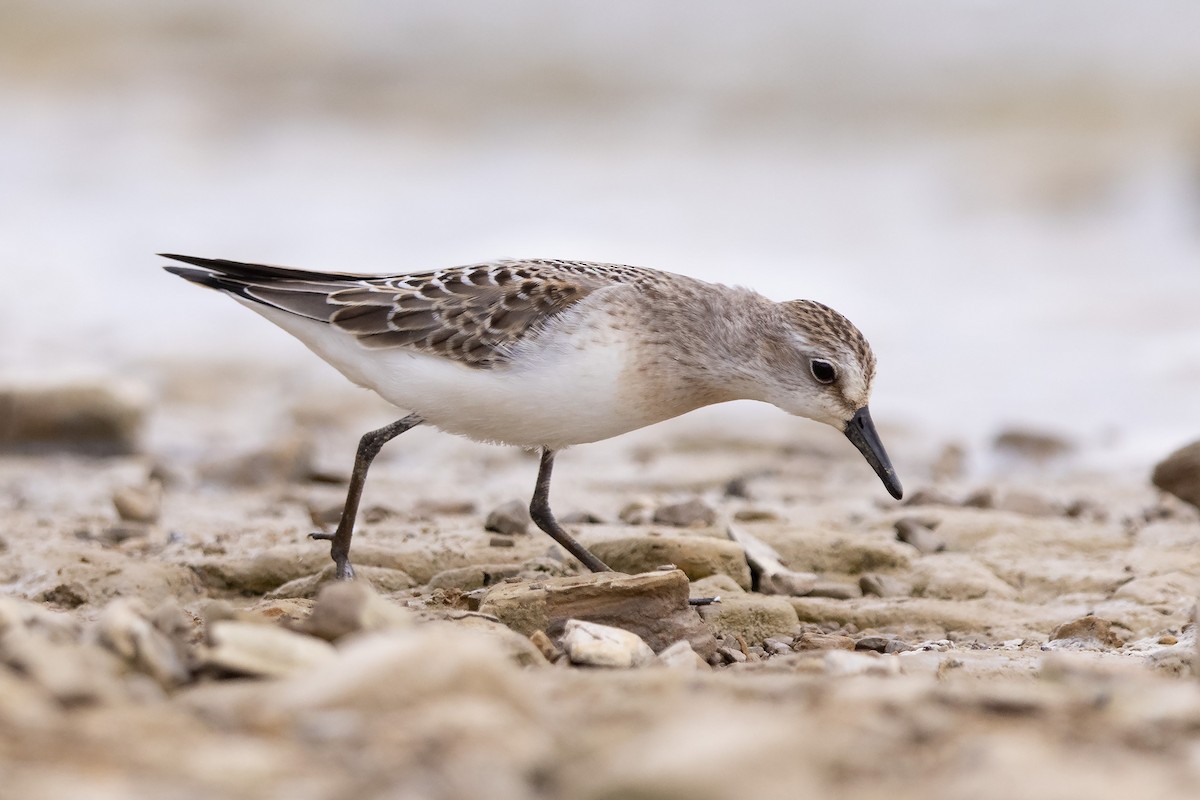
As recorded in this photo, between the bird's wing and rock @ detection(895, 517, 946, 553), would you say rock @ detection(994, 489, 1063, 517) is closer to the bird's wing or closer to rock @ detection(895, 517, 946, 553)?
rock @ detection(895, 517, 946, 553)

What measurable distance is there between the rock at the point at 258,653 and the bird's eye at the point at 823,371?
2.96m

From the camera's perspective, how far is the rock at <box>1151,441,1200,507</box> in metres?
7.10

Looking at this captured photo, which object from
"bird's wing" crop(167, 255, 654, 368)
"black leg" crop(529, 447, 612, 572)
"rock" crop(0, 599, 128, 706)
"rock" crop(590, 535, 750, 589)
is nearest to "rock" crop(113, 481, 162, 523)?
"bird's wing" crop(167, 255, 654, 368)

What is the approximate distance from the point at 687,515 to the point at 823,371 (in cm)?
144

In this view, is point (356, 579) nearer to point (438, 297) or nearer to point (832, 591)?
point (438, 297)

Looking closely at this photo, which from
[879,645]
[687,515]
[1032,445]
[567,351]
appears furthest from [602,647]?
[1032,445]

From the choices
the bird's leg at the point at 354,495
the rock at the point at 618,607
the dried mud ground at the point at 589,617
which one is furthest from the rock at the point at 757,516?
the rock at the point at 618,607


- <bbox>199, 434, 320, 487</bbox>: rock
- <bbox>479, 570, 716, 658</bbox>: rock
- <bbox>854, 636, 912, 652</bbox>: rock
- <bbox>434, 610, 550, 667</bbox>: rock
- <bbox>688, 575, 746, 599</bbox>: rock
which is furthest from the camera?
<bbox>199, 434, 320, 487</bbox>: rock

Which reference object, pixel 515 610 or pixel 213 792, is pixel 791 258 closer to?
pixel 515 610

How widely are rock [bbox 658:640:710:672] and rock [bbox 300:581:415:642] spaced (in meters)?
1.04

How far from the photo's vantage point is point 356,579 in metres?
5.95

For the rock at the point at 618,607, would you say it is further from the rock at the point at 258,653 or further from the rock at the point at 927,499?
the rock at the point at 927,499

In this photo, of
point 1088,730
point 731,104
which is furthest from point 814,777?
point 731,104

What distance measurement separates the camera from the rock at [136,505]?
24.2 feet
